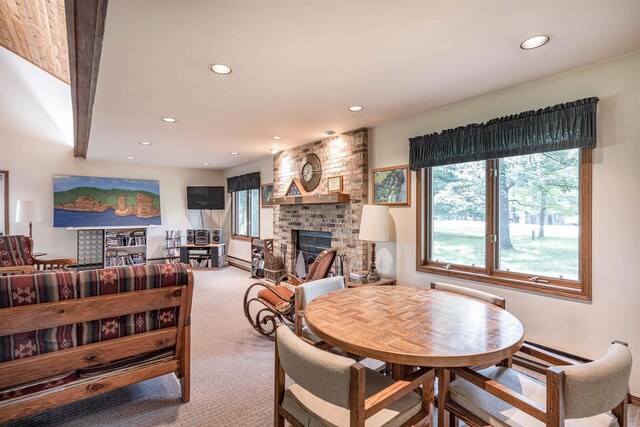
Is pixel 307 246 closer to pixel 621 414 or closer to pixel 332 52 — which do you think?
pixel 332 52

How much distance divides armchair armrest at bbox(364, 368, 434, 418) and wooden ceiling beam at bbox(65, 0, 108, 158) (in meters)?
2.33

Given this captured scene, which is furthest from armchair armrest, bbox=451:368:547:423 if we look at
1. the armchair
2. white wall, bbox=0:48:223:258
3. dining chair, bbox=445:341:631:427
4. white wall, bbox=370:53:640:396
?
white wall, bbox=0:48:223:258

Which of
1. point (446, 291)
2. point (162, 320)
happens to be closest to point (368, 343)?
point (446, 291)

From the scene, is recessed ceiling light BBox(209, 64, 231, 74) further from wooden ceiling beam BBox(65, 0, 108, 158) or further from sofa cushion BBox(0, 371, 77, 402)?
sofa cushion BBox(0, 371, 77, 402)

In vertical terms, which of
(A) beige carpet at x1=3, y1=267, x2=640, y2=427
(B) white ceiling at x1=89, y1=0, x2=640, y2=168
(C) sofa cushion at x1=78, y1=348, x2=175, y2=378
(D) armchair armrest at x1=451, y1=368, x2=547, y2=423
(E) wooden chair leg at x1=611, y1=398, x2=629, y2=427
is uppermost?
(B) white ceiling at x1=89, y1=0, x2=640, y2=168

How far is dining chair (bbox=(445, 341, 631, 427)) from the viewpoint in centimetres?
107

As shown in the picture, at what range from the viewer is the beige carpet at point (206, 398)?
2.00m

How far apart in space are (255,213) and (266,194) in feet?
2.79

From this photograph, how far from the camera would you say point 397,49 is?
210cm

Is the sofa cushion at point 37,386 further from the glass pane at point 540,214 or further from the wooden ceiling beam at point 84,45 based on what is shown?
the glass pane at point 540,214

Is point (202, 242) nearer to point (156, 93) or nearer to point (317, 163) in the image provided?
point (317, 163)

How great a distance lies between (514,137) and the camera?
2674 millimetres

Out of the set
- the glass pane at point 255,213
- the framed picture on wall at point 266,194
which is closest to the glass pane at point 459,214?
the framed picture on wall at point 266,194

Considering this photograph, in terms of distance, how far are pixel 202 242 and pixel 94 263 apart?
2.16 meters
